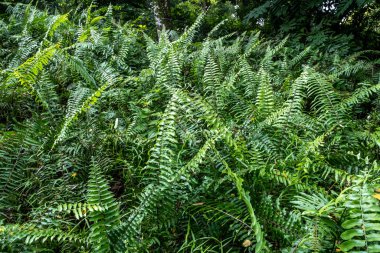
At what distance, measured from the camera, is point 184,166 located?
180 cm

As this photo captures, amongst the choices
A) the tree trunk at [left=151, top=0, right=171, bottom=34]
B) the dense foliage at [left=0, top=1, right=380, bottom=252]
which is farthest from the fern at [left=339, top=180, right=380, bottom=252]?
the tree trunk at [left=151, top=0, right=171, bottom=34]

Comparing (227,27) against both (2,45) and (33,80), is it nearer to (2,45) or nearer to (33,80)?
(2,45)

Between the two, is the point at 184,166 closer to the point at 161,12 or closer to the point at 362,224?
the point at 362,224

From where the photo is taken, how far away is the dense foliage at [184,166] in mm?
1521

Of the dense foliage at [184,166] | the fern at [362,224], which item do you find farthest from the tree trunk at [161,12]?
the fern at [362,224]

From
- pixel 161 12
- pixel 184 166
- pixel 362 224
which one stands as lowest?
pixel 184 166

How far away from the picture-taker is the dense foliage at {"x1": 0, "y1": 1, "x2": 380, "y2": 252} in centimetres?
152

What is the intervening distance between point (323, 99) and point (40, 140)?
2.36m

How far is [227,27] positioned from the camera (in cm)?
664

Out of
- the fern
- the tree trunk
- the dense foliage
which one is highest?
the tree trunk

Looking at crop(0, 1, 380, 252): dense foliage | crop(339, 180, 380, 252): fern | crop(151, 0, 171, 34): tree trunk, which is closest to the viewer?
crop(339, 180, 380, 252): fern

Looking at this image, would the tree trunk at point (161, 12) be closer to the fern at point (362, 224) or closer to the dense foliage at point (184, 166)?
the dense foliage at point (184, 166)

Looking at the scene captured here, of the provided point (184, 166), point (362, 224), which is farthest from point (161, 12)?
point (362, 224)

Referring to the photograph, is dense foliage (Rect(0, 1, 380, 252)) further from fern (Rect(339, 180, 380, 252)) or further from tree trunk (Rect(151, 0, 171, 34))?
tree trunk (Rect(151, 0, 171, 34))
